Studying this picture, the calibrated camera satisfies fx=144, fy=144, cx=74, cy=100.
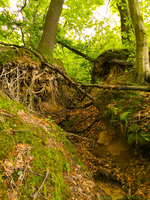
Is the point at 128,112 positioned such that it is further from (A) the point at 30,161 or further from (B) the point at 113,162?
(A) the point at 30,161

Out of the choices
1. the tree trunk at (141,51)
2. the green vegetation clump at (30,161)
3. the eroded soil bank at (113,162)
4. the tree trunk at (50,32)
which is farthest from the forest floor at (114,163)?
the tree trunk at (50,32)

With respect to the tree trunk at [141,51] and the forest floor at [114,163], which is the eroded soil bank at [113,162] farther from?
the tree trunk at [141,51]

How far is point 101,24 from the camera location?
370 inches

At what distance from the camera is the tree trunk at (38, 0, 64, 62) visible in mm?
7293

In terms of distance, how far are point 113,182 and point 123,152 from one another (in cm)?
88

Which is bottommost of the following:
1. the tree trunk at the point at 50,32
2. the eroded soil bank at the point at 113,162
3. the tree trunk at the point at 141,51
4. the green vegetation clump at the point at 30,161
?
the eroded soil bank at the point at 113,162

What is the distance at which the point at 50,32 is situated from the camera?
24.6ft

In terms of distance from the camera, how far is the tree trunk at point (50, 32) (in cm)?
729

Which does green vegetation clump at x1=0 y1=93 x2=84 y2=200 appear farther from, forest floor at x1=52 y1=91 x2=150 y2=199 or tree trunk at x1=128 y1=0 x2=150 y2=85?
tree trunk at x1=128 y1=0 x2=150 y2=85

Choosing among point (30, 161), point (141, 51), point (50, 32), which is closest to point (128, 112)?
point (141, 51)

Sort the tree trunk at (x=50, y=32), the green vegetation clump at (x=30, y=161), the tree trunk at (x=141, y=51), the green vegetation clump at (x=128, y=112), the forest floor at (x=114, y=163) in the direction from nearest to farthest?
the green vegetation clump at (x=30, y=161), the green vegetation clump at (x=128, y=112), the forest floor at (x=114, y=163), the tree trunk at (x=141, y=51), the tree trunk at (x=50, y=32)

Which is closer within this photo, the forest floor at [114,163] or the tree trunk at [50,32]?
the forest floor at [114,163]

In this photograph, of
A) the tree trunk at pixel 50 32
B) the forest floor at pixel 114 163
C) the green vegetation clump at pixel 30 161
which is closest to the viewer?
the green vegetation clump at pixel 30 161

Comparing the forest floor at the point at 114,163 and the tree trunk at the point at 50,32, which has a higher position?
the tree trunk at the point at 50,32
